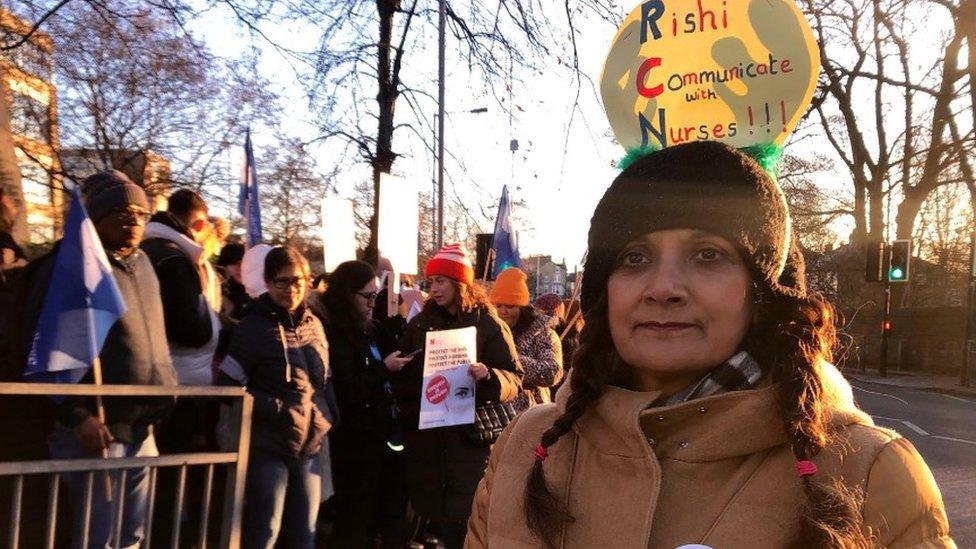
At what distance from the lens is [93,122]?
12016mm

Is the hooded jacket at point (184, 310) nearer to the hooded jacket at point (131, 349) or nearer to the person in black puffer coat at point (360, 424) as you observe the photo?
the hooded jacket at point (131, 349)

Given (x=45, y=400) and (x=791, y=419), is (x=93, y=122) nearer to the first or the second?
(x=45, y=400)

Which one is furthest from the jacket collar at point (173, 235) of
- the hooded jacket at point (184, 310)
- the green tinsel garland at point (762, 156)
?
the green tinsel garland at point (762, 156)

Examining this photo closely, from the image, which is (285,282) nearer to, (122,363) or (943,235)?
(122,363)

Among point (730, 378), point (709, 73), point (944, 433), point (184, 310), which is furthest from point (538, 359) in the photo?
point (944, 433)

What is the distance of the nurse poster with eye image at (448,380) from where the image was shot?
4.05 m

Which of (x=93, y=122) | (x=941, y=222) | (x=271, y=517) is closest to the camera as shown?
(x=271, y=517)

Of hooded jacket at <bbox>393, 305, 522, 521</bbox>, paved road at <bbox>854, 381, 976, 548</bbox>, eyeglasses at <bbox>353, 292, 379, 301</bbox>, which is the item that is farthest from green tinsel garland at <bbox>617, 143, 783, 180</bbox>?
paved road at <bbox>854, 381, 976, 548</bbox>

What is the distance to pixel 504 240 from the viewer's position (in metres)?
7.92

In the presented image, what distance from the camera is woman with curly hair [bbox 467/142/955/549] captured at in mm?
1160

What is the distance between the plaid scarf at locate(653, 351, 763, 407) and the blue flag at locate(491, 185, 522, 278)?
6544 millimetres

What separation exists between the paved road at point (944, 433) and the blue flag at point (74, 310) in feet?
19.7

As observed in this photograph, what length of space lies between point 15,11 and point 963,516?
10.3m

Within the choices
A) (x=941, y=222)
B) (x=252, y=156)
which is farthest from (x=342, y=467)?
(x=941, y=222)
